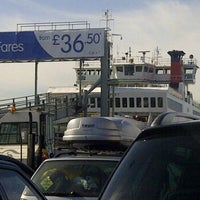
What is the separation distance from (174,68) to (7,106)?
30.7 meters

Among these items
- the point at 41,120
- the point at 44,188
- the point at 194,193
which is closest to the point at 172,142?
the point at 194,193

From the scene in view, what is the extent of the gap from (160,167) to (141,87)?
4906 centimetres

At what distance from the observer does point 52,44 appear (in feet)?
125

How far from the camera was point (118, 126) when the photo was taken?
12516 mm

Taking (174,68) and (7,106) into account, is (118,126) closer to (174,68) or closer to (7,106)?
(7,106)

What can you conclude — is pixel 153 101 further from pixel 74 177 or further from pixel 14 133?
pixel 74 177

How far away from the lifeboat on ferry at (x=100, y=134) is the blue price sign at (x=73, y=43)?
2447cm

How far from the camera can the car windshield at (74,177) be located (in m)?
8.03

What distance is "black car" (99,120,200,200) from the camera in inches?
154

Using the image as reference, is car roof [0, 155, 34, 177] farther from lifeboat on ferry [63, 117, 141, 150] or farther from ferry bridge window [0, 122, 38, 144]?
ferry bridge window [0, 122, 38, 144]

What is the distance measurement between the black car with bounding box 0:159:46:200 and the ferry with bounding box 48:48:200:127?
30.3 m

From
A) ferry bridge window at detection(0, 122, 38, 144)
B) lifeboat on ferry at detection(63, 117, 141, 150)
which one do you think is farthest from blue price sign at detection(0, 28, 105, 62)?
lifeboat on ferry at detection(63, 117, 141, 150)

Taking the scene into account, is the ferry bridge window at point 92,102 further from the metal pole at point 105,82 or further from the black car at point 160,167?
the black car at point 160,167

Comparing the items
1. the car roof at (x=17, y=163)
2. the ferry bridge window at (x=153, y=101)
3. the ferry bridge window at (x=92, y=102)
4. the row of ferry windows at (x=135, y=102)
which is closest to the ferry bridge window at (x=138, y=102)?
the row of ferry windows at (x=135, y=102)
